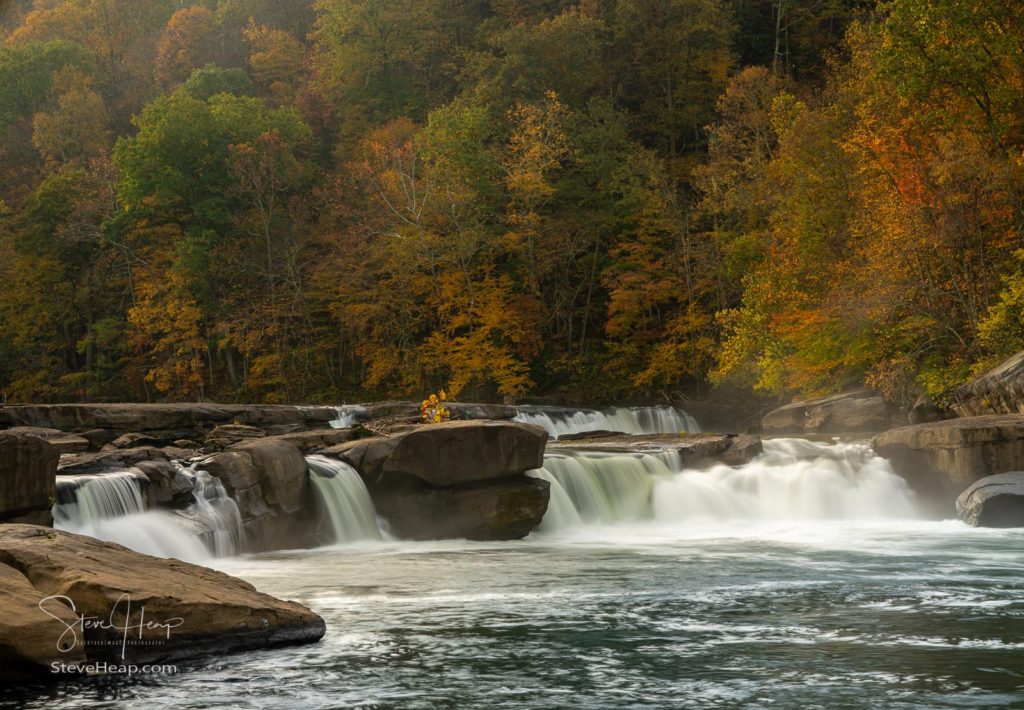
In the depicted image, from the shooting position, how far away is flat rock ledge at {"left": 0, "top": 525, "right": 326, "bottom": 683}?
788 centimetres

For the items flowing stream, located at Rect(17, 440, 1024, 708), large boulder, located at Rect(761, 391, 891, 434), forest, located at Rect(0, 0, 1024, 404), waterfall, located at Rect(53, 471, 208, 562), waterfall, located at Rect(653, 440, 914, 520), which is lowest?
flowing stream, located at Rect(17, 440, 1024, 708)

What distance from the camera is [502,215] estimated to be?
42.7 meters

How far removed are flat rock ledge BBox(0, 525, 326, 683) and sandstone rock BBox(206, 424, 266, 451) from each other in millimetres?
11048

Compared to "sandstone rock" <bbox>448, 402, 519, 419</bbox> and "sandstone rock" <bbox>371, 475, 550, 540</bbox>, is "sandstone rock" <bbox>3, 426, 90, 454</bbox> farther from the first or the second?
"sandstone rock" <bbox>448, 402, 519, 419</bbox>

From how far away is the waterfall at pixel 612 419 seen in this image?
33000 millimetres

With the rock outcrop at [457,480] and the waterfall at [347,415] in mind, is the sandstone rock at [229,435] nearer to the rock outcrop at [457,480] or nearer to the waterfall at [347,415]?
the rock outcrop at [457,480]

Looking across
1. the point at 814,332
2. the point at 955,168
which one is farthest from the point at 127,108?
the point at 955,168

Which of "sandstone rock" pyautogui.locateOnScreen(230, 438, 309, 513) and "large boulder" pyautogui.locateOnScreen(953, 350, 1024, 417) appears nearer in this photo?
"sandstone rock" pyautogui.locateOnScreen(230, 438, 309, 513)

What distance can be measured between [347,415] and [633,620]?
2017 centimetres

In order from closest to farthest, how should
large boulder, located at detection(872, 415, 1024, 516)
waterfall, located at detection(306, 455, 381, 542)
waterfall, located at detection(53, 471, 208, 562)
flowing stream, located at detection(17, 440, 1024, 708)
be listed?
flowing stream, located at detection(17, 440, 1024, 708)
waterfall, located at detection(53, 471, 208, 562)
waterfall, located at detection(306, 455, 381, 542)
large boulder, located at detection(872, 415, 1024, 516)

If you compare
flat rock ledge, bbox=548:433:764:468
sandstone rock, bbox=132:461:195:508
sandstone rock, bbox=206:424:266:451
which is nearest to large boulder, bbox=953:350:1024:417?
flat rock ledge, bbox=548:433:764:468

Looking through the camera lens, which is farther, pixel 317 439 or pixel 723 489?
pixel 723 489

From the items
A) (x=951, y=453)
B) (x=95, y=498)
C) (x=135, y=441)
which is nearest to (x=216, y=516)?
(x=95, y=498)

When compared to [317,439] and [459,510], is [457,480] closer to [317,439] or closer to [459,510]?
[459,510]
